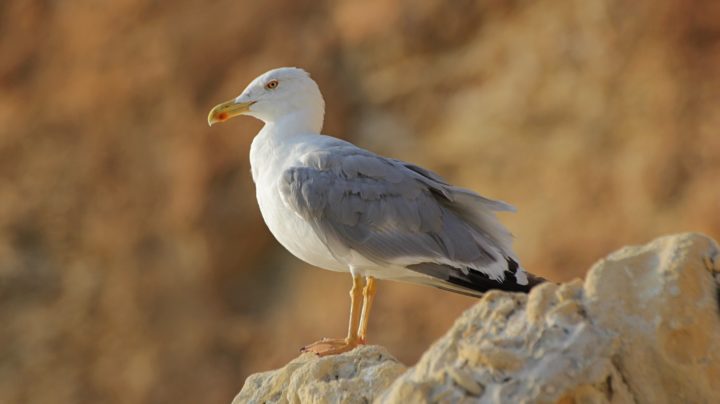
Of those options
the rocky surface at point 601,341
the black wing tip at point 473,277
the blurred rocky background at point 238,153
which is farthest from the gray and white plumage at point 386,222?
the blurred rocky background at point 238,153

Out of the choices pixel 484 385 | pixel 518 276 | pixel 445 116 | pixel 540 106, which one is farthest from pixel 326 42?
pixel 484 385

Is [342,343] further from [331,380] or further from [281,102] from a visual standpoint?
[281,102]

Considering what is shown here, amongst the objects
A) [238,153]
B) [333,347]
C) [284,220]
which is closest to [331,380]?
[333,347]

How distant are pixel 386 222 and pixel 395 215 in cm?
4

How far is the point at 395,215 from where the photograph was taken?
476cm

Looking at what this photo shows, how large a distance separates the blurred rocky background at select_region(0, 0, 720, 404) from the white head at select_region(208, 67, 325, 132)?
4086mm

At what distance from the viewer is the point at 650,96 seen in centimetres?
917

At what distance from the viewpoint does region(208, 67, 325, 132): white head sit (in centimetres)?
541

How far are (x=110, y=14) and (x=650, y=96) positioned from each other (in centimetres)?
441

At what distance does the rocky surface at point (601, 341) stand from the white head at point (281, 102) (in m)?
2.69

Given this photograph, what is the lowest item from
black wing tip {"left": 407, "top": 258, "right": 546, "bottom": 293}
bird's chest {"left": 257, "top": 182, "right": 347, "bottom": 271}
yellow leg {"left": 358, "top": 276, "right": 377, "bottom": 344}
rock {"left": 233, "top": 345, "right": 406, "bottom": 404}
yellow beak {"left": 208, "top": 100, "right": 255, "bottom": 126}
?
rock {"left": 233, "top": 345, "right": 406, "bottom": 404}

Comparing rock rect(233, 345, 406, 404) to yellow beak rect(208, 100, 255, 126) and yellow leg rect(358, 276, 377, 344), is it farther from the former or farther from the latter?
yellow beak rect(208, 100, 255, 126)

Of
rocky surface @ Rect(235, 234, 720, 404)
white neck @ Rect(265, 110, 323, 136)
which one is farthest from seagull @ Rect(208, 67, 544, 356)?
rocky surface @ Rect(235, 234, 720, 404)

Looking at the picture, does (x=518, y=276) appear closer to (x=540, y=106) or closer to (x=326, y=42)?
(x=540, y=106)
